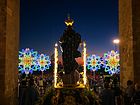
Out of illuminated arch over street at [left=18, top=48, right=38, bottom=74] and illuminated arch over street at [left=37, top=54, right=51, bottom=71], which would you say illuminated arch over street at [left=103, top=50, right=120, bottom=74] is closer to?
illuminated arch over street at [left=37, top=54, right=51, bottom=71]

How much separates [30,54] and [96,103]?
69.6ft

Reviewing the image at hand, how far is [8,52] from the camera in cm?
1163

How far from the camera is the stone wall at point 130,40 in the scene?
37.9 feet

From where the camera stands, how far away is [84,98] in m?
10.4

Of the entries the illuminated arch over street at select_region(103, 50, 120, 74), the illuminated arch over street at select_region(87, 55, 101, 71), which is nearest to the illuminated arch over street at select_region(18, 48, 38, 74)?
the illuminated arch over street at select_region(87, 55, 101, 71)

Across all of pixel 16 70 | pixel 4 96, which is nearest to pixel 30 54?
pixel 16 70

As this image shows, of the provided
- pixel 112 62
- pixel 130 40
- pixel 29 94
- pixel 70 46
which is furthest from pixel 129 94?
pixel 112 62

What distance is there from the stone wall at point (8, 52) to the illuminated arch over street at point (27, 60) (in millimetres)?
16904

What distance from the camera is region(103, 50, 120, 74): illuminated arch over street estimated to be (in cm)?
2959

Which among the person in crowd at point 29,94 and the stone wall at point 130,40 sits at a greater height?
the stone wall at point 130,40

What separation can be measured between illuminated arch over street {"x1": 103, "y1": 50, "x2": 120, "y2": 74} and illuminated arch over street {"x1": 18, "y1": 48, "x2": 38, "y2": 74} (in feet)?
22.3

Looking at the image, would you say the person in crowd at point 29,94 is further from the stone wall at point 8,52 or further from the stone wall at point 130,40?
the stone wall at point 130,40

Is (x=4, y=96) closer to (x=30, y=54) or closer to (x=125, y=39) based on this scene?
(x=125, y=39)

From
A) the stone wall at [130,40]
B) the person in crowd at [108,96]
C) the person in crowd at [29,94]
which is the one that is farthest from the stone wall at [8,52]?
the stone wall at [130,40]
